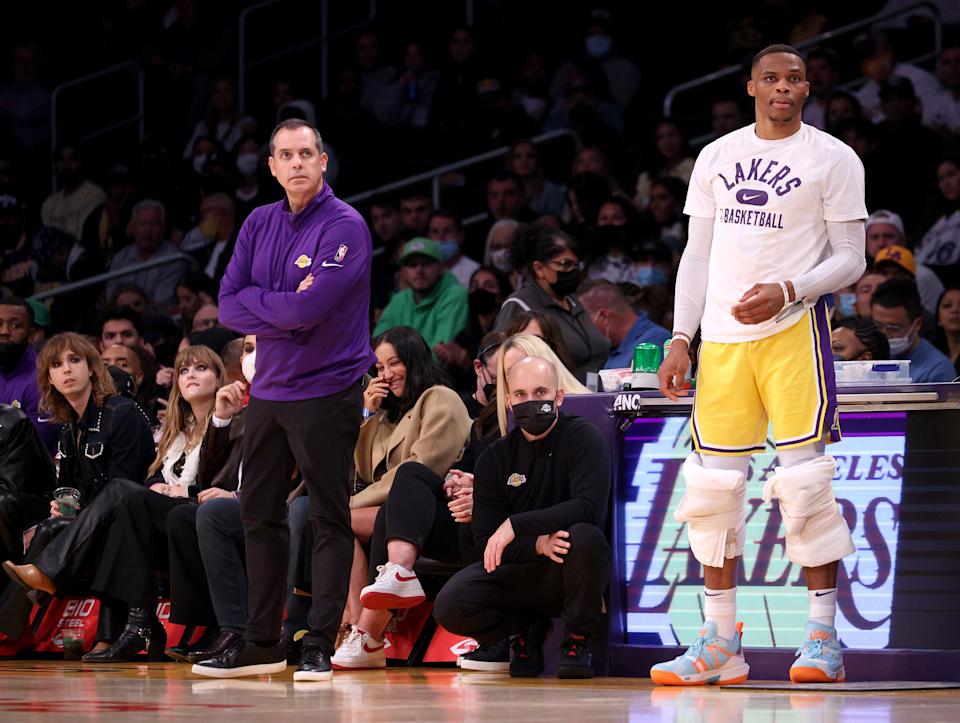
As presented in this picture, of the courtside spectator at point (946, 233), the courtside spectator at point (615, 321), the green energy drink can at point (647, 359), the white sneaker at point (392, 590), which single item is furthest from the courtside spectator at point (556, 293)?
the courtside spectator at point (946, 233)

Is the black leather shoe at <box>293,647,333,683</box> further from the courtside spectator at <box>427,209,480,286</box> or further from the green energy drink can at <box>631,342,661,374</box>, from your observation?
the courtside spectator at <box>427,209,480,286</box>

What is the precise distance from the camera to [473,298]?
879 cm

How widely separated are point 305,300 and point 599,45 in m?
7.47

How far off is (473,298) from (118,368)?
6.41 ft

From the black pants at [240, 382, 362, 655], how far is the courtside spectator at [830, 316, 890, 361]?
2326 millimetres

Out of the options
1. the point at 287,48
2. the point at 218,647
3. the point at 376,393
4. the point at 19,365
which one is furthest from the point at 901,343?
the point at 287,48

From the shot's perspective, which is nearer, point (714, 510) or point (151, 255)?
point (714, 510)

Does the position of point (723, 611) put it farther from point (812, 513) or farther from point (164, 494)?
point (164, 494)

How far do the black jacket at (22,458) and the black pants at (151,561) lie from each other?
2.43ft

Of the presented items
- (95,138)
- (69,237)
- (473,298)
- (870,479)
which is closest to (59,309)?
(69,237)

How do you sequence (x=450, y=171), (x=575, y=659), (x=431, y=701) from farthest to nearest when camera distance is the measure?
(x=450, y=171)
(x=575, y=659)
(x=431, y=701)

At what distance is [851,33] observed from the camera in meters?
11.8

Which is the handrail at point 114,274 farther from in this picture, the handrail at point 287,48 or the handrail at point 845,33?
the handrail at point 845,33

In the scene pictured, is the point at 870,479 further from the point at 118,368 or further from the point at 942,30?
the point at 942,30
